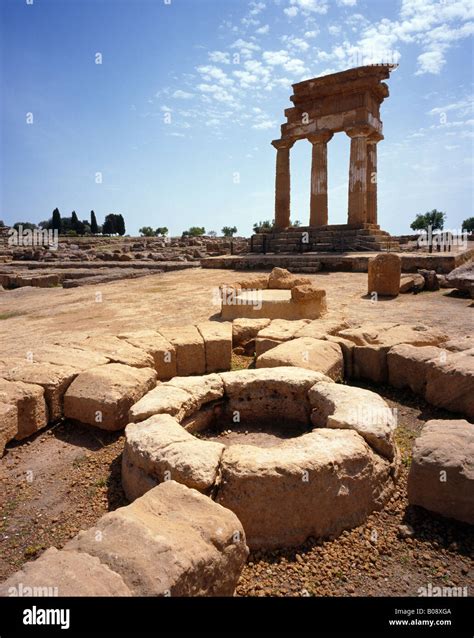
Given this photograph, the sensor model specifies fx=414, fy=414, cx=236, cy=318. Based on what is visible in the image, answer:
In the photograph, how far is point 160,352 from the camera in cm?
479

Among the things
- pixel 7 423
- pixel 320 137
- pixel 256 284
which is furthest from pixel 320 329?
pixel 320 137

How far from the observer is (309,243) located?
703 inches

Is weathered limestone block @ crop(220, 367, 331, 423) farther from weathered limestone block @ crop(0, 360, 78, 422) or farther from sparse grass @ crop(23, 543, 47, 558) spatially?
sparse grass @ crop(23, 543, 47, 558)

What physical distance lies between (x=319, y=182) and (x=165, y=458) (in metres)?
18.7

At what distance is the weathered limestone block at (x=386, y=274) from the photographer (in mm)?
9000

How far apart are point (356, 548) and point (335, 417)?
902 mm

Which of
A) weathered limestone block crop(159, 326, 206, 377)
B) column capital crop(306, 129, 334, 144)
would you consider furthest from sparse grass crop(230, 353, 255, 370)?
column capital crop(306, 129, 334, 144)

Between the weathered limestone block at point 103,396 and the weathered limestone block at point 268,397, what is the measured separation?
87 centimetres

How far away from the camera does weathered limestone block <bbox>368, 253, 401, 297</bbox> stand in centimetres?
900

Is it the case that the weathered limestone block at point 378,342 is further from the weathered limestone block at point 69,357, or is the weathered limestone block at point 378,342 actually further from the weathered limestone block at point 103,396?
the weathered limestone block at point 69,357

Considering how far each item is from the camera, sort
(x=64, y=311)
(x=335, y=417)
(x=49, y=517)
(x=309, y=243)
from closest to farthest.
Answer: (x=49, y=517), (x=335, y=417), (x=64, y=311), (x=309, y=243)

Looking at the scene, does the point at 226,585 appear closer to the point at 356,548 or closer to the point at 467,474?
the point at 356,548

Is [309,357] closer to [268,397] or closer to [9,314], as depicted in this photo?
[268,397]
